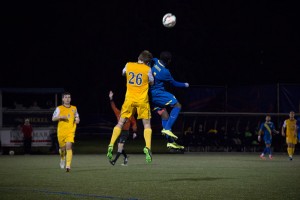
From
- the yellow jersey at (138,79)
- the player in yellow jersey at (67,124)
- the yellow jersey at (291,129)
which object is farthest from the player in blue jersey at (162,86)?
the yellow jersey at (291,129)

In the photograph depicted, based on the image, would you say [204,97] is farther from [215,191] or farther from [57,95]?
[215,191]

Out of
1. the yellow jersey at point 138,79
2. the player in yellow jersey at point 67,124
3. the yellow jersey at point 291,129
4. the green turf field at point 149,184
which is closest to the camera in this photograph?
the green turf field at point 149,184

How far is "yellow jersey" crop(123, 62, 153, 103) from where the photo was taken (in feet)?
53.4

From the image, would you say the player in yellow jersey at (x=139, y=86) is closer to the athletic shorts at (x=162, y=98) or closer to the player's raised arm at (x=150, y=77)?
the player's raised arm at (x=150, y=77)

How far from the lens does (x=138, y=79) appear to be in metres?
16.3

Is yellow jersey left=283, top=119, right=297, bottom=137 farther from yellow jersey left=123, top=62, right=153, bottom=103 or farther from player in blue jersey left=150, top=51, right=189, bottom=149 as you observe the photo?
yellow jersey left=123, top=62, right=153, bottom=103

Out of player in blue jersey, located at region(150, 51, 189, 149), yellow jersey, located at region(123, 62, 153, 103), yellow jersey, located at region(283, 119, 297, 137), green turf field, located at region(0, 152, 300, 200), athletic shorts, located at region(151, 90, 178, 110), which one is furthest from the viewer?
yellow jersey, located at region(283, 119, 297, 137)

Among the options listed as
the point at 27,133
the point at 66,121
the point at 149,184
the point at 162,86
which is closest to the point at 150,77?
the point at 162,86

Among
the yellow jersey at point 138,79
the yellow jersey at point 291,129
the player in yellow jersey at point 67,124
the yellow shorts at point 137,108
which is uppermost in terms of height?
the yellow jersey at point 138,79

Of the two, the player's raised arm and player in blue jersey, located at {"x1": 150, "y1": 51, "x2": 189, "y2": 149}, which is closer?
the player's raised arm

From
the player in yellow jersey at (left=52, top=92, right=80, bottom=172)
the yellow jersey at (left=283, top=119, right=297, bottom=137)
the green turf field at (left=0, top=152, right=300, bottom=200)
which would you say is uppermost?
the player in yellow jersey at (left=52, top=92, right=80, bottom=172)

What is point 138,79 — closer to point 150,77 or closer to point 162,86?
point 150,77

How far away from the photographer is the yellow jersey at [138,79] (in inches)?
640

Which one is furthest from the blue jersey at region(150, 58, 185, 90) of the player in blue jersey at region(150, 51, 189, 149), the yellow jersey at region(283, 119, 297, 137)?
the yellow jersey at region(283, 119, 297, 137)
